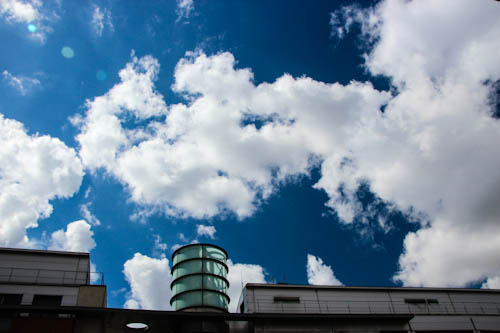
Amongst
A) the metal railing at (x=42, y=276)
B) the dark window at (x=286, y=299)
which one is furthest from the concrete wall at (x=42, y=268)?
the dark window at (x=286, y=299)

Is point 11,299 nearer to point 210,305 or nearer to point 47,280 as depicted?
point 47,280

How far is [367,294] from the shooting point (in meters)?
28.9

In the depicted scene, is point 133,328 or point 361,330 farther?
point 361,330

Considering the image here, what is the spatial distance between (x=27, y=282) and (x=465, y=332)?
2926 cm

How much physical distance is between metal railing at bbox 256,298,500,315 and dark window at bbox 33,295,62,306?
1251cm

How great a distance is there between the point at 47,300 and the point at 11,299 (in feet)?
6.31

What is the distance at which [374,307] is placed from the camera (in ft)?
92.8

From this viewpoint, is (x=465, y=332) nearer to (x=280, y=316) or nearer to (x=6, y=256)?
(x=280, y=316)

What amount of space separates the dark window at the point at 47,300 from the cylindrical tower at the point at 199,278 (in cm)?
693

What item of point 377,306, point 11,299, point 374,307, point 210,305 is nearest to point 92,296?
point 11,299

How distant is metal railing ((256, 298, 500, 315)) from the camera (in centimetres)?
2666

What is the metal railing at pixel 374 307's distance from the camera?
2666 cm

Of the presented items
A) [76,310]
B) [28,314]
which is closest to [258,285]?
[76,310]

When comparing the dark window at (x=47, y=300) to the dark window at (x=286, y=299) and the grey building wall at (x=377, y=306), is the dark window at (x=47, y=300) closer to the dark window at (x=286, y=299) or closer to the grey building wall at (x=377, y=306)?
the grey building wall at (x=377, y=306)
